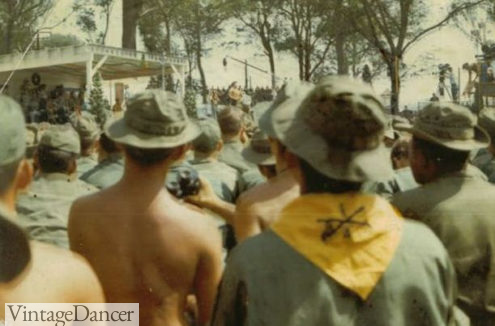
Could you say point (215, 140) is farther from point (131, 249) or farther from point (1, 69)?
point (1, 69)

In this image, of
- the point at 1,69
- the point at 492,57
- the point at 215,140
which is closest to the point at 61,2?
the point at 1,69

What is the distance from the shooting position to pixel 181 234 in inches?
89.1

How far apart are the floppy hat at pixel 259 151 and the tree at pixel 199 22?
2324 cm

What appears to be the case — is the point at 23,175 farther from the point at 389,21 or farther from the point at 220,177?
the point at 389,21

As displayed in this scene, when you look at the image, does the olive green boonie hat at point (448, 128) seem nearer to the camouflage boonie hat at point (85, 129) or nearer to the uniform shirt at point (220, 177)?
the uniform shirt at point (220, 177)

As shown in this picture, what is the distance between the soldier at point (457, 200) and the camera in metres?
2.41

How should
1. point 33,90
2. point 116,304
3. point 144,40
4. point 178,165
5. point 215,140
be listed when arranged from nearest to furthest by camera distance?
point 116,304, point 178,165, point 215,140, point 33,90, point 144,40

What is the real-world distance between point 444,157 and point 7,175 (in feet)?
5.02

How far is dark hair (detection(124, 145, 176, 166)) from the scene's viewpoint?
2.33m

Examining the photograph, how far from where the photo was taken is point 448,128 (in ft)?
8.64

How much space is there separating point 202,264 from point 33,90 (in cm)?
1802

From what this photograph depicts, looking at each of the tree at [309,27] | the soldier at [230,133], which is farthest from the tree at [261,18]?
the soldier at [230,133]

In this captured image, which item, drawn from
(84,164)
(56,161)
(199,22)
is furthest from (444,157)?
(199,22)

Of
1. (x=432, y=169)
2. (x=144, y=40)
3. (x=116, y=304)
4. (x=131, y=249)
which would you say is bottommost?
(x=116, y=304)
